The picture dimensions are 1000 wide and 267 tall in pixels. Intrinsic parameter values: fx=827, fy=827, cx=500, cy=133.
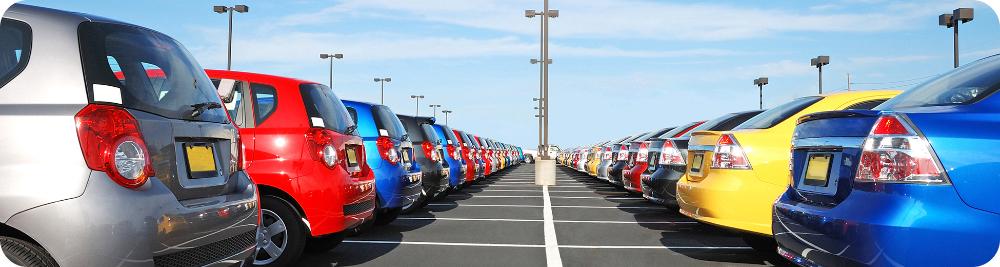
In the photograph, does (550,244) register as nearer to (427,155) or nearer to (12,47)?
(427,155)

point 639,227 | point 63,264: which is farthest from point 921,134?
point 639,227

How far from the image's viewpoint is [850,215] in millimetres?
3441

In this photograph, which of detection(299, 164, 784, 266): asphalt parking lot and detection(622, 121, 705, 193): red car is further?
detection(622, 121, 705, 193): red car

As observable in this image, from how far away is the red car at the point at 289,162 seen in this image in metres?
5.48

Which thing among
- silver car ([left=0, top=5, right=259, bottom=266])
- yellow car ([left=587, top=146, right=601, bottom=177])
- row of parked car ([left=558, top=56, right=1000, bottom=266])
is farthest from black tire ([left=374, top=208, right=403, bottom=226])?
yellow car ([left=587, top=146, right=601, bottom=177])

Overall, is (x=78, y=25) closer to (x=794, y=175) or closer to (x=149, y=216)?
(x=149, y=216)

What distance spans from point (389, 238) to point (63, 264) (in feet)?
16.9

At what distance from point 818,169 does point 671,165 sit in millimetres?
4268

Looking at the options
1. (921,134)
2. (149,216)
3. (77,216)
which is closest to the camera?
(77,216)

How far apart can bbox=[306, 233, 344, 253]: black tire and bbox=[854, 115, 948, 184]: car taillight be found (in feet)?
13.3

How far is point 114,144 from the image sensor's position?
297cm

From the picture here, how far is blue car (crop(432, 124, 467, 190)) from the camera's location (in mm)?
13219

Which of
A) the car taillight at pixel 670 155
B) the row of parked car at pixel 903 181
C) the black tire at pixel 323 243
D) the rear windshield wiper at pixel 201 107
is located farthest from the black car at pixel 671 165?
the rear windshield wiper at pixel 201 107

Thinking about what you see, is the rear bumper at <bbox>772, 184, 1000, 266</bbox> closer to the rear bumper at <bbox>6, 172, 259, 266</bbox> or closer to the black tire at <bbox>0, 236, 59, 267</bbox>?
the rear bumper at <bbox>6, 172, 259, 266</bbox>
